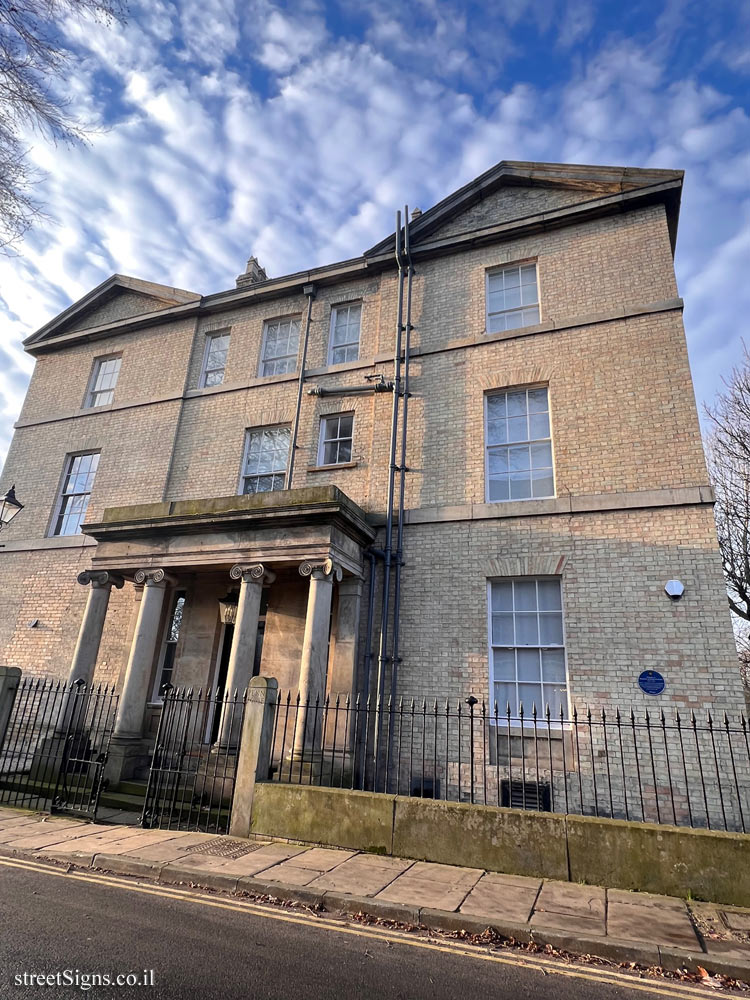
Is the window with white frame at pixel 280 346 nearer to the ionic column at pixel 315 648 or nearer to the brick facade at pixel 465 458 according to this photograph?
the brick facade at pixel 465 458

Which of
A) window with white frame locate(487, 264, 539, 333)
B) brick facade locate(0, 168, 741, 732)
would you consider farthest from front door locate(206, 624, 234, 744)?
window with white frame locate(487, 264, 539, 333)

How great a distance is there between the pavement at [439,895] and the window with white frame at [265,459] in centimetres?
742

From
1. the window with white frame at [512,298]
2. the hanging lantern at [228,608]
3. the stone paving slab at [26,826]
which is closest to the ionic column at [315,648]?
the hanging lantern at [228,608]

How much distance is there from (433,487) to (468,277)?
Answer: 197 inches

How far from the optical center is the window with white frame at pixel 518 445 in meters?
10.4

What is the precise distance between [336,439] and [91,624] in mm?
6096

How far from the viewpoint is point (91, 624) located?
425 inches

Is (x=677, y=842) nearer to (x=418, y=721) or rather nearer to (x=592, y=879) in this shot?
(x=592, y=879)

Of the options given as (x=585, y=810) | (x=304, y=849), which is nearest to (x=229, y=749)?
(x=304, y=849)

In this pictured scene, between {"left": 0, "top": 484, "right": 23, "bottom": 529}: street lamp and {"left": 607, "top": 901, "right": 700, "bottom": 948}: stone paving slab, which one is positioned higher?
{"left": 0, "top": 484, "right": 23, "bottom": 529}: street lamp

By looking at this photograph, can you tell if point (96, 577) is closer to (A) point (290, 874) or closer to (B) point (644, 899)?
(A) point (290, 874)

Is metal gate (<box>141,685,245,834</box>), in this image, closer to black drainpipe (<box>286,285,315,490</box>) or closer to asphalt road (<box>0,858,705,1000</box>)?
asphalt road (<box>0,858,705,1000</box>)

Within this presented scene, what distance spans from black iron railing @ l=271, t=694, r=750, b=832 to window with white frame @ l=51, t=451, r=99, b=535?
8.50 m

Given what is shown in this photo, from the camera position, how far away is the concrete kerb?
13.3ft
